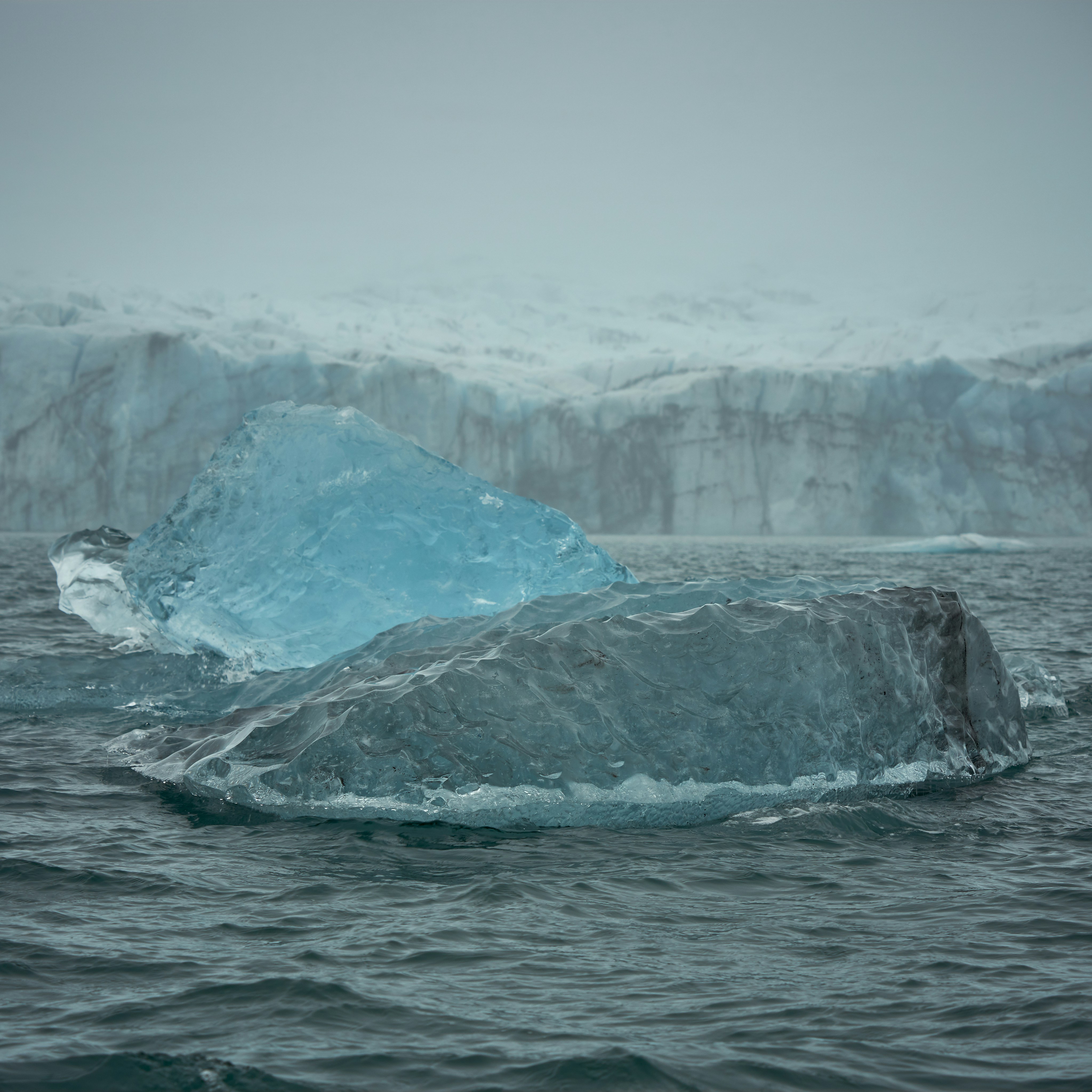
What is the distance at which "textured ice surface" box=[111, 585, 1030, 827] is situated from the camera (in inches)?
174

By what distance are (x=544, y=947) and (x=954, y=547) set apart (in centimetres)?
3158

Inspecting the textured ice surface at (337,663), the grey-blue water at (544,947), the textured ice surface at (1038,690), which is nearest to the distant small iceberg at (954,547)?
the textured ice surface at (1038,690)

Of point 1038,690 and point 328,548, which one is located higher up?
point 328,548

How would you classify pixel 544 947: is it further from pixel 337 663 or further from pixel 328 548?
pixel 328 548

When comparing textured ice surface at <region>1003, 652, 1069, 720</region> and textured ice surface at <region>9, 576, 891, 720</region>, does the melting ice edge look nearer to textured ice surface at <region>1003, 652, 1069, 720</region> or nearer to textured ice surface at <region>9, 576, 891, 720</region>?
textured ice surface at <region>9, 576, 891, 720</region>

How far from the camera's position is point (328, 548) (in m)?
8.33

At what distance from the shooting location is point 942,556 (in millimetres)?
31062

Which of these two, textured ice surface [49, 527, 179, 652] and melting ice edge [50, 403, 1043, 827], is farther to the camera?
textured ice surface [49, 527, 179, 652]

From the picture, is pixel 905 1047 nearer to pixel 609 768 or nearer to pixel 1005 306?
pixel 609 768

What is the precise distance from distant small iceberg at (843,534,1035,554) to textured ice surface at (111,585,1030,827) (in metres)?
26.3

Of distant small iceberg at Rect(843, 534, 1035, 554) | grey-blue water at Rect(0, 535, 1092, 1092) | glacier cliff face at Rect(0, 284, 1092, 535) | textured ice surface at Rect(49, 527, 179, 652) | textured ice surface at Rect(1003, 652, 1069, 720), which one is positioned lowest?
grey-blue water at Rect(0, 535, 1092, 1092)

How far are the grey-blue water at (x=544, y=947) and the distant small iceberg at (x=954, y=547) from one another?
27.8m

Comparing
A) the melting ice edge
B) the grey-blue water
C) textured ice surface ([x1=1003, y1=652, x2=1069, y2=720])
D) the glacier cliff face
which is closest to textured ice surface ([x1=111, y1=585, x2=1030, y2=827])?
the melting ice edge

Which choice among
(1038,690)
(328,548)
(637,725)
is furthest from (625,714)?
(328,548)
